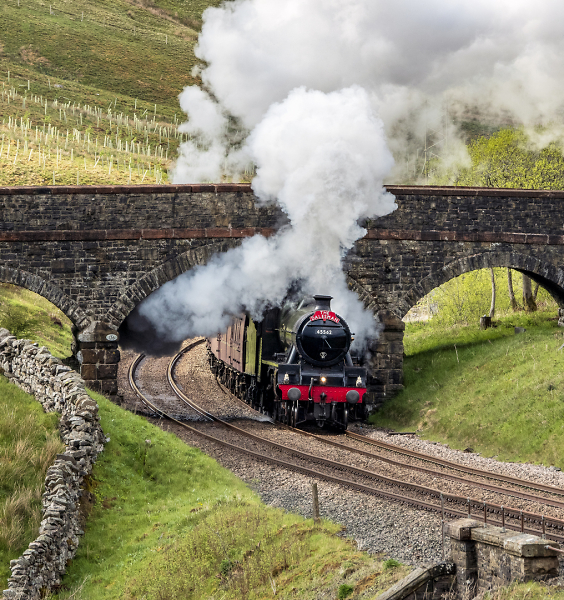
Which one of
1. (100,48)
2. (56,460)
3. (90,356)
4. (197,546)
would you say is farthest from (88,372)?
(100,48)

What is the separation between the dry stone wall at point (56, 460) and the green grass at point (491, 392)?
8.85 metres

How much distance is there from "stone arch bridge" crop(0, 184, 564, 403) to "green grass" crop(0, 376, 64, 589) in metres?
6.51

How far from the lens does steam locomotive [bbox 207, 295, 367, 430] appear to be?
53.5 ft

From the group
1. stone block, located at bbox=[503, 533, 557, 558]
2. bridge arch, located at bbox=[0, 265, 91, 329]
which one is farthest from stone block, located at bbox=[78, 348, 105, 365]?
stone block, located at bbox=[503, 533, 557, 558]

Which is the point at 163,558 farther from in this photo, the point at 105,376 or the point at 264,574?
the point at 105,376

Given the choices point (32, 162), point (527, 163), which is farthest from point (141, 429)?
point (32, 162)

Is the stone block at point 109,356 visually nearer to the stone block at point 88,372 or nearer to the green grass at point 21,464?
the stone block at point 88,372

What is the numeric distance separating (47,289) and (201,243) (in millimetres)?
4453

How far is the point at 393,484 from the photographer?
12.4m

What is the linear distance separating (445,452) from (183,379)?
13612 mm

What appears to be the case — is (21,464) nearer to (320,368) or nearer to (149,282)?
(320,368)

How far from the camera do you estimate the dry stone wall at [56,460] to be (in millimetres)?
8805

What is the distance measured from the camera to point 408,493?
11719 mm

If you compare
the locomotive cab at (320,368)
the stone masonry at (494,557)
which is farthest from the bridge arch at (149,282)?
the stone masonry at (494,557)
